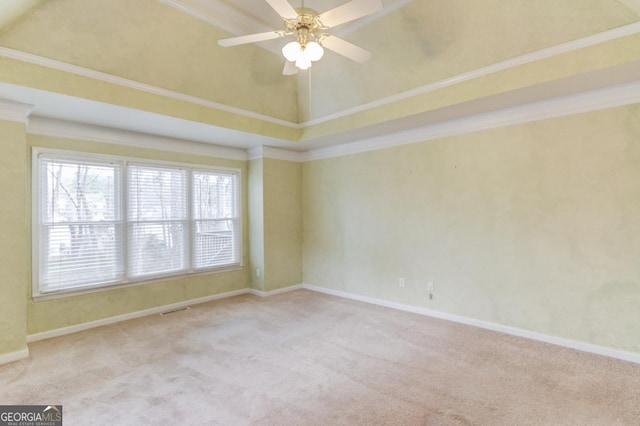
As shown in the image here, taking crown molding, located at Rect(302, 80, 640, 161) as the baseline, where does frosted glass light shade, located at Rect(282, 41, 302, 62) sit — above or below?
above

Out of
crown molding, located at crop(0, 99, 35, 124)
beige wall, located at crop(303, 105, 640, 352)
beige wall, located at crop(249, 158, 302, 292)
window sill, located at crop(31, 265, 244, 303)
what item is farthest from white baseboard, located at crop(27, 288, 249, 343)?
crown molding, located at crop(0, 99, 35, 124)

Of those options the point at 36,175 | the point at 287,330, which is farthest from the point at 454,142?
the point at 36,175

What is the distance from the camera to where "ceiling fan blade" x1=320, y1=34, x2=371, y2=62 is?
263 centimetres

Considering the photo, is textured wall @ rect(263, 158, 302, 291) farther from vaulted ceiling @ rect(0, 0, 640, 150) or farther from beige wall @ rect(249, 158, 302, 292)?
vaulted ceiling @ rect(0, 0, 640, 150)

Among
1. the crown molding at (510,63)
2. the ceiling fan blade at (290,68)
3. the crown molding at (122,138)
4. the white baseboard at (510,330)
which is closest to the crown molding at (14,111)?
the crown molding at (122,138)

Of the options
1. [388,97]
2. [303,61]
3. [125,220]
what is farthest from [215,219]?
[303,61]

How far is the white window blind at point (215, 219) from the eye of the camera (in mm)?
5069

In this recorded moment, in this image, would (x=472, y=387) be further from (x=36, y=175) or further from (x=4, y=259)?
(x=36, y=175)

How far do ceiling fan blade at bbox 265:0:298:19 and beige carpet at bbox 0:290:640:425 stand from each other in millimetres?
2854

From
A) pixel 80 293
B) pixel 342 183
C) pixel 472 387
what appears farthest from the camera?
pixel 342 183

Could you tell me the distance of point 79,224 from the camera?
3.88m

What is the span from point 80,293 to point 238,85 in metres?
3.29

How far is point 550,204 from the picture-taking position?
3.34m

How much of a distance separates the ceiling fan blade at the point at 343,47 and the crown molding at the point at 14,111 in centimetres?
305
